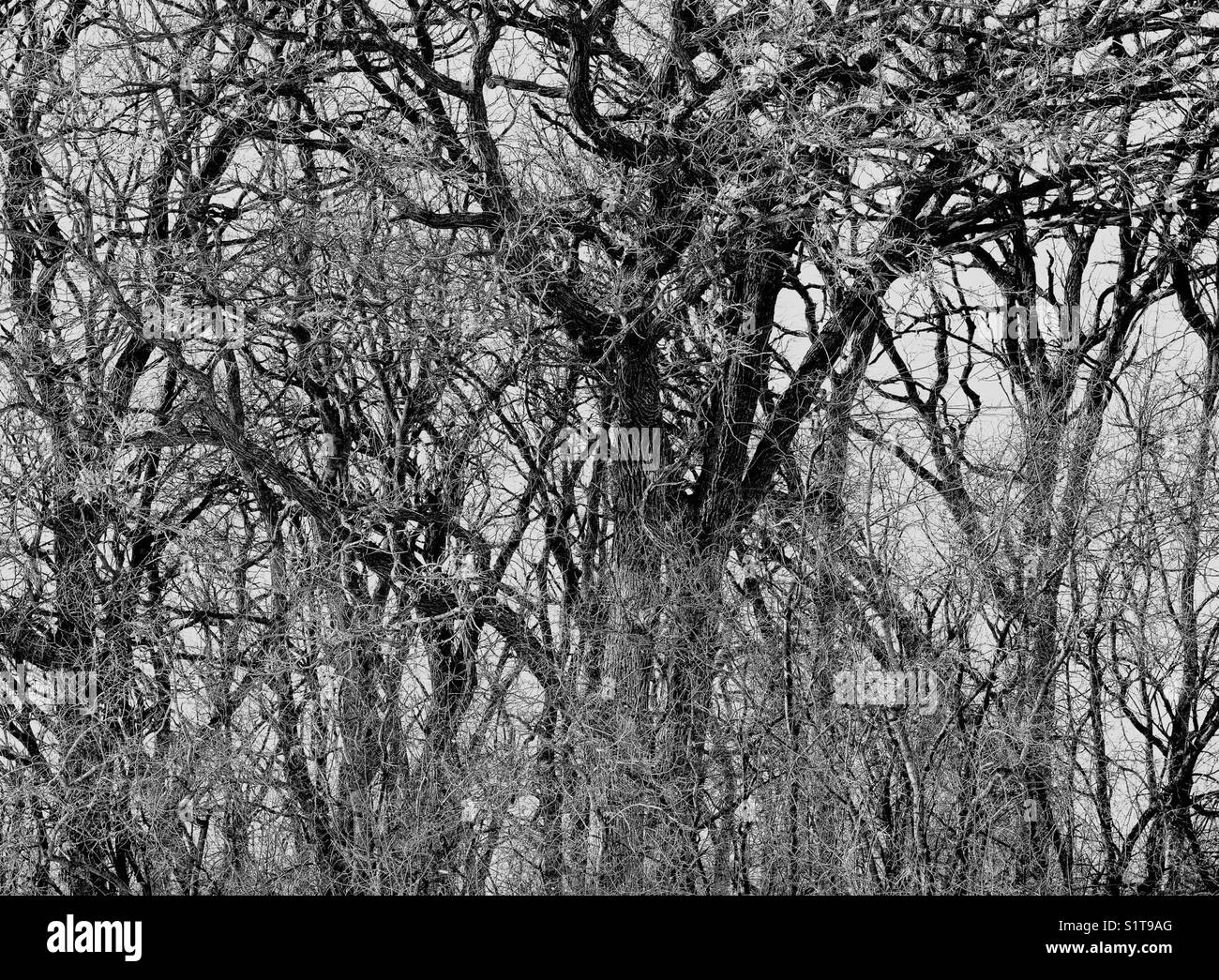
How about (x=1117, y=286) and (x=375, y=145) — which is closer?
(x=375, y=145)

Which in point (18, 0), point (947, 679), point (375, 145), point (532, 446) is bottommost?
point (947, 679)

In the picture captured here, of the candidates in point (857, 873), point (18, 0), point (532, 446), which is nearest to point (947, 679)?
point (857, 873)

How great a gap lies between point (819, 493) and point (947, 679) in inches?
49.2

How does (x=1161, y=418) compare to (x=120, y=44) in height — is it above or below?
below

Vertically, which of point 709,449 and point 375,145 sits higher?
point 375,145

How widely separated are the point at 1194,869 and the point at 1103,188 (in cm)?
410

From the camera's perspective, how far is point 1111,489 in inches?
362

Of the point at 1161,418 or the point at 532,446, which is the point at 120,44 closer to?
the point at 532,446

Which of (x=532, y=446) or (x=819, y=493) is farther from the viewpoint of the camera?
(x=532, y=446)
